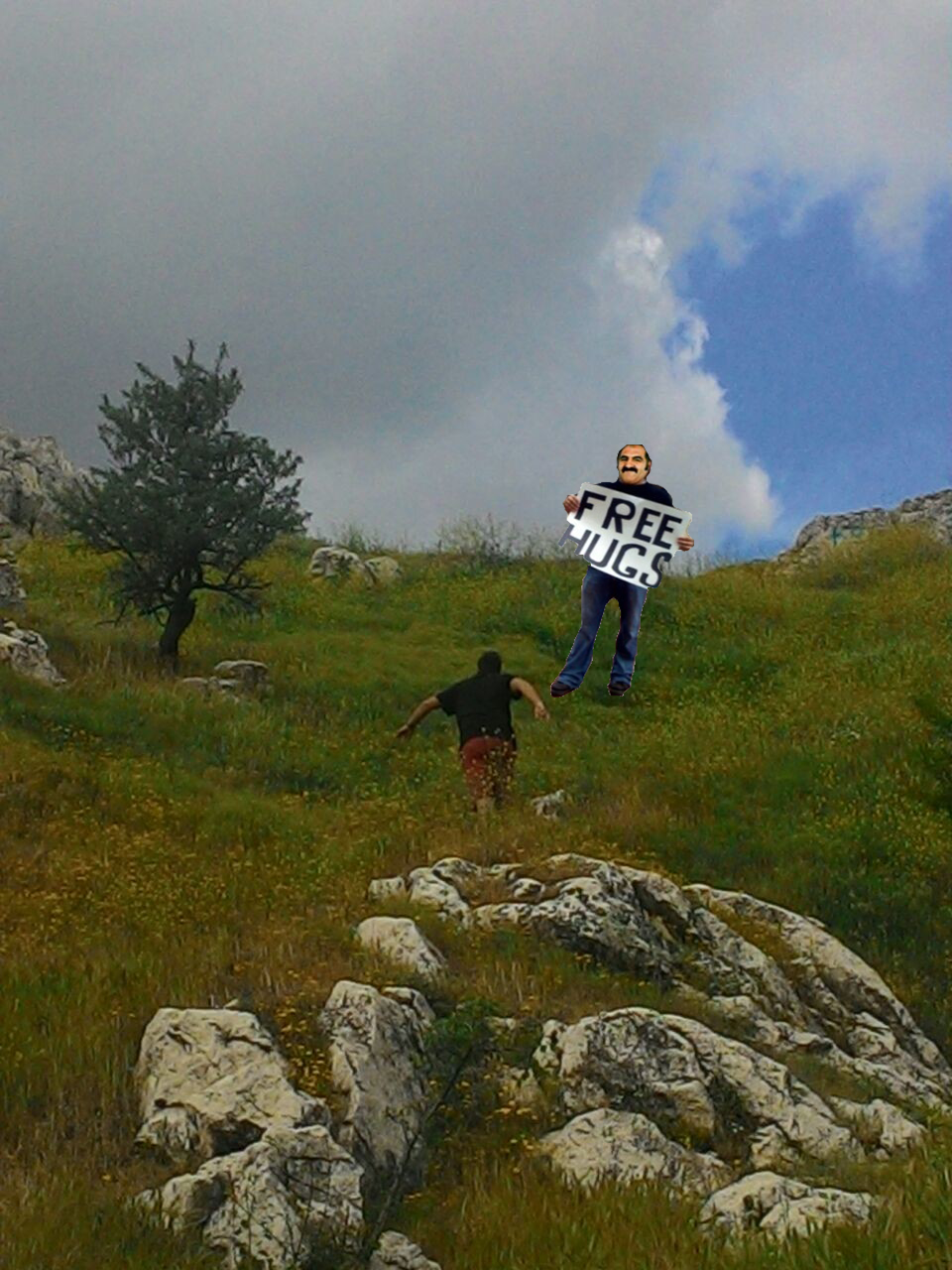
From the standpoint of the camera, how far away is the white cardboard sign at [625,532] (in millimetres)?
7125

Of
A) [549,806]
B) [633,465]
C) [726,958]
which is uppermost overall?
[633,465]

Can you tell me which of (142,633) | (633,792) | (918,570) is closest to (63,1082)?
(633,792)

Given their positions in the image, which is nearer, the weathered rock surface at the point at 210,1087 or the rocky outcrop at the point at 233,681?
the weathered rock surface at the point at 210,1087

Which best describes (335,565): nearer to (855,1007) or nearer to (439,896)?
(439,896)

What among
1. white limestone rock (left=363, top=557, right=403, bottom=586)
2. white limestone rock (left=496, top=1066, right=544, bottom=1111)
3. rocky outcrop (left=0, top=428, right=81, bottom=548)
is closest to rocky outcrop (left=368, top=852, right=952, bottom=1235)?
white limestone rock (left=496, top=1066, right=544, bottom=1111)

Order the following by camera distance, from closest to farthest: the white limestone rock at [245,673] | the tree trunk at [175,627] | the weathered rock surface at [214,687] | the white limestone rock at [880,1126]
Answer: the white limestone rock at [880,1126] < the weathered rock surface at [214,687] < the white limestone rock at [245,673] < the tree trunk at [175,627]

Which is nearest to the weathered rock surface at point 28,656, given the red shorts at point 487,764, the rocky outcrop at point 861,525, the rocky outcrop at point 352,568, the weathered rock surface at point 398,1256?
the red shorts at point 487,764

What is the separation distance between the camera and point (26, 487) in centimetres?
4316

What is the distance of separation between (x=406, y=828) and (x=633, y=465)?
736cm

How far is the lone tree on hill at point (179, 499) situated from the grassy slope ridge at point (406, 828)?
1.47 meters

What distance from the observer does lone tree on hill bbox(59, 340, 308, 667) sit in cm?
2420

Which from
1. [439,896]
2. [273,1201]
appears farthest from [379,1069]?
[439,896]

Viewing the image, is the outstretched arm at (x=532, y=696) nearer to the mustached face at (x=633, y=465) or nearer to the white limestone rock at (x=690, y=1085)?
the white limestone rock at (x=690, y=1085)

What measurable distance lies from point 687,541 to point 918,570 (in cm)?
3374
